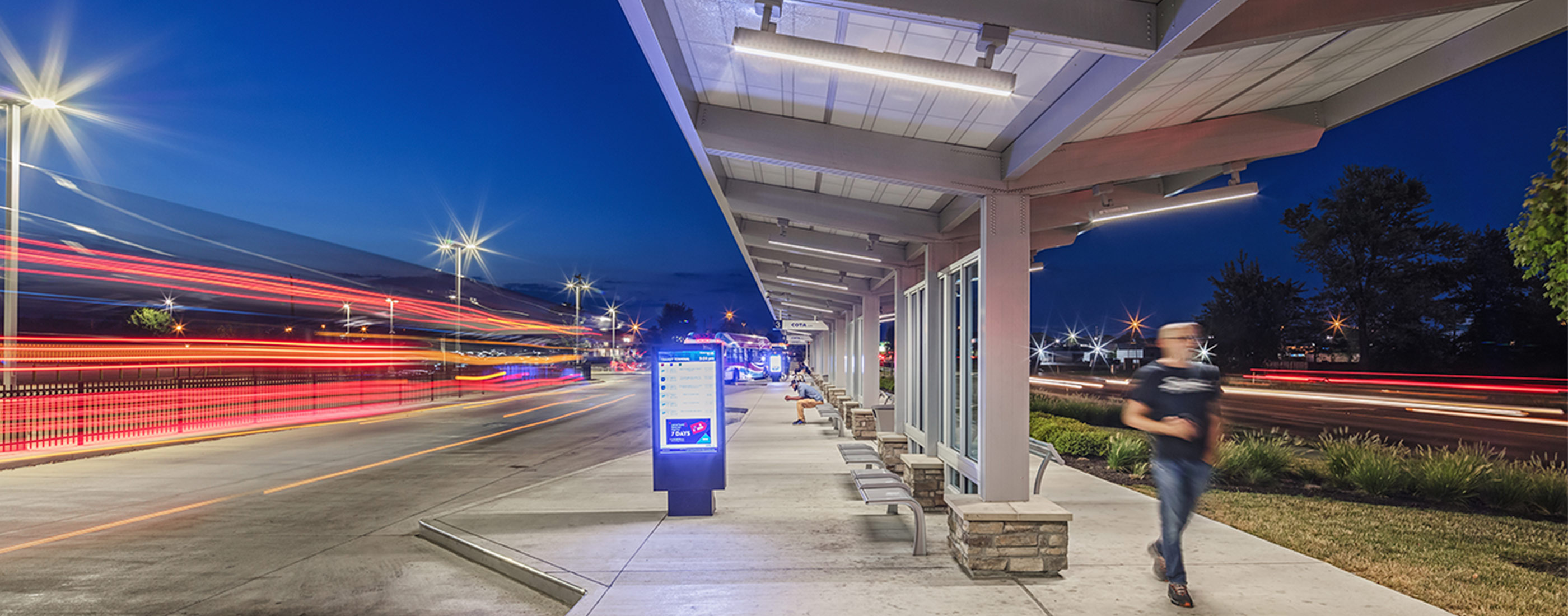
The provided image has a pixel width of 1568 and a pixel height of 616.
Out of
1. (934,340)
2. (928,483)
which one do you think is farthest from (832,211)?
(928,483)

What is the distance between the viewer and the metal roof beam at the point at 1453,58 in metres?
3.82

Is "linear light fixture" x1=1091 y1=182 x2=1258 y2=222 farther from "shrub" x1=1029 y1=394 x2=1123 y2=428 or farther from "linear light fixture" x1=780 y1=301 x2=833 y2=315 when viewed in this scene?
"linear light fixture" x1=780 y1=301 x2=833 y2=315

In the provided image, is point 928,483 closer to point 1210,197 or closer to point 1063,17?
point 1210,197

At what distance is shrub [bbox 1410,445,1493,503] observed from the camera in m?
8.59

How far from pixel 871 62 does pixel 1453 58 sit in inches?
135

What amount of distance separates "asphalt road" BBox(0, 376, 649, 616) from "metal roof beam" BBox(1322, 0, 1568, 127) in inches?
268

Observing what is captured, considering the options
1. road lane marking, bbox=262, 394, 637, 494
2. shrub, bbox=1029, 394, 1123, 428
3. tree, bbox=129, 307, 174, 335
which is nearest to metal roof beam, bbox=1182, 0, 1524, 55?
road lane marking, bbox=262, 394, 637, 494

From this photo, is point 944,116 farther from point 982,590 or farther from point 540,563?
point 540,563

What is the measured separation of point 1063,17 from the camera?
12.8 ft

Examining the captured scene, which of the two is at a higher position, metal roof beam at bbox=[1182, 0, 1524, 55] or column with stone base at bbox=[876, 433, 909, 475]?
metal roof beam at bbox=[1182, 0, 1524, 55]

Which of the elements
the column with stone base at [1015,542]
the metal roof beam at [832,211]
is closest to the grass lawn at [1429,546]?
the column with stone base at [1015,542]

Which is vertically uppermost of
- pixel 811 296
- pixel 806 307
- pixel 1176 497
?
pixel 811 296

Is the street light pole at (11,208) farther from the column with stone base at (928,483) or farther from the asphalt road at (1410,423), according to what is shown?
the asphalt road at (1410,423)

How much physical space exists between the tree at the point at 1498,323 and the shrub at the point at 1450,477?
25.4m
